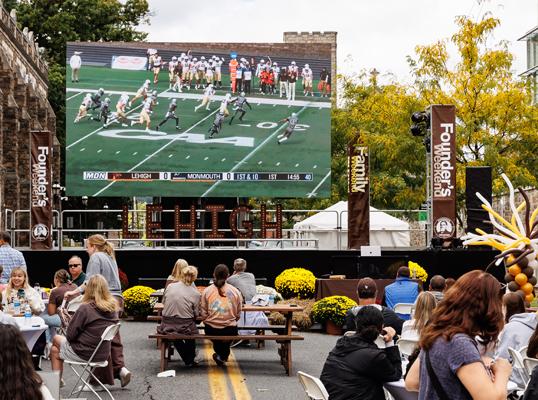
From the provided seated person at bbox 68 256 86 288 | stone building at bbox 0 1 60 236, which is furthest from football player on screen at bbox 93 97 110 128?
seated person at bbox 68 256 86 288

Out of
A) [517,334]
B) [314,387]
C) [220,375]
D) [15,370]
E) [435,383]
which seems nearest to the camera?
[15,370]

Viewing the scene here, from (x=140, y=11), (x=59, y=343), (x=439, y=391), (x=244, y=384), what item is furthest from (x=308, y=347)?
(x=140, y=11)

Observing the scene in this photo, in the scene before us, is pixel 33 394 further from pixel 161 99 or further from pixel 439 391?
pixel 161 99

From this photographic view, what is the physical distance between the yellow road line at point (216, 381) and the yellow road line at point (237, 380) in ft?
0.32

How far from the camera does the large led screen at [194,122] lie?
36000 millimetres

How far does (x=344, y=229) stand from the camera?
34562 mm

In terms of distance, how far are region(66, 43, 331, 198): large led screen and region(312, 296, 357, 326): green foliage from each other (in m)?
14.2

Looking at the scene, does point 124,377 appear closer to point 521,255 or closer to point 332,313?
point 521,255

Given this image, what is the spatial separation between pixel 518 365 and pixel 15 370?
5.60m

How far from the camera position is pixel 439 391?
544 centimetres

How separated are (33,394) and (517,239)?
49.5ft

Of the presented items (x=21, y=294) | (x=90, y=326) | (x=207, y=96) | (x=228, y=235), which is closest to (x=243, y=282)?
(x=21, y=294)

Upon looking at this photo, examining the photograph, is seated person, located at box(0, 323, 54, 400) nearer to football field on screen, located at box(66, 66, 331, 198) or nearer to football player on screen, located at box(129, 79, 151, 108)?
football field on screen, located at box(66, 66, 331, 198)

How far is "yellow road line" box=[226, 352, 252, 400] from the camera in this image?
43.5 feet
